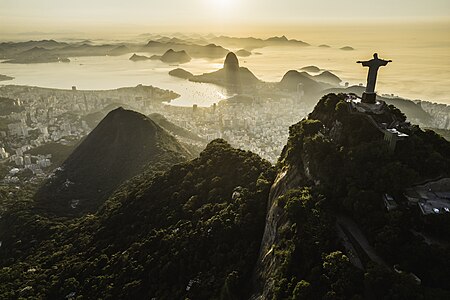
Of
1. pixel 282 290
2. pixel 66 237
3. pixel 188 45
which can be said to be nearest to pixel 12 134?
pixel 66 237

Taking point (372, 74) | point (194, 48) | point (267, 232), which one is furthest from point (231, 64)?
point (267, 232)

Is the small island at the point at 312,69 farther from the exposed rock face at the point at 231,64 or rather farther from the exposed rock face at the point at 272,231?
the exposed rock face at the point at 272,231

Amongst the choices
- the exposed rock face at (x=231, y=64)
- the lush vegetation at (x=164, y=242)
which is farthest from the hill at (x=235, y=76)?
the lush vegetation at (x=164, y=242)

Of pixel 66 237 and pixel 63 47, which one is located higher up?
pixel 63 47

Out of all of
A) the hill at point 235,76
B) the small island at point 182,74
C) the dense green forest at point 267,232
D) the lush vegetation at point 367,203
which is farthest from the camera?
the small island at point 182,74

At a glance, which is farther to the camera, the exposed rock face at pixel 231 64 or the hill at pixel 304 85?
the exposed rock face at pixel 231 64

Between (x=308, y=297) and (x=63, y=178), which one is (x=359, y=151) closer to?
(x=308, y=297)

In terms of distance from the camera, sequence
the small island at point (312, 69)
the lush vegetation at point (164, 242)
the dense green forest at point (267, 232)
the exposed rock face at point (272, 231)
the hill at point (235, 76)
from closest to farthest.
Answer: the dense green forest at point (267, 232) < the exposed rock face at point (272, 231) < the lush vegetation at point (164, 242) < the hill at point (235, 76) < the small island at point (312, 69)

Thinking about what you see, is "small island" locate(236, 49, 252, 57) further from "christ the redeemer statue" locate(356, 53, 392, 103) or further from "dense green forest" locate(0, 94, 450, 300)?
"christ the redeemer statue" locate(356, 53, 392, 103)
